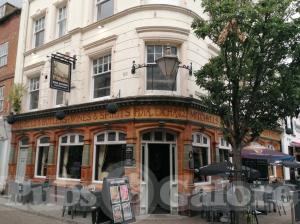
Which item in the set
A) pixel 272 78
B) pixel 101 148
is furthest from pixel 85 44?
pixel 272 78

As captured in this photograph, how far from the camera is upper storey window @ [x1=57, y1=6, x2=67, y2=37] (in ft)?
50.6

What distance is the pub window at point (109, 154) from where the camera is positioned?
467 inches

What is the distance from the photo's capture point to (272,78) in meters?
8.80

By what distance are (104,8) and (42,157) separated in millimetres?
7270

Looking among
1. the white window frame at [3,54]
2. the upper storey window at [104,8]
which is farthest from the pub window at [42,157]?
the white window frame at [3,54]

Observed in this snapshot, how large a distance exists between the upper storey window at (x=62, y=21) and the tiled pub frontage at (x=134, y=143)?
3.93 metres

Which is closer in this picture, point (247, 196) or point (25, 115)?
point (247, 196)

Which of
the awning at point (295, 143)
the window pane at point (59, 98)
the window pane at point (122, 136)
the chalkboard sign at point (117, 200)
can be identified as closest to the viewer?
the chalkboard sign at point (117, 200)

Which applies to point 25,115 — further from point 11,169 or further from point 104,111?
point 104,111

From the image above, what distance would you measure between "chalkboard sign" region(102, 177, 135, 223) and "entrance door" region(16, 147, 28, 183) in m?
9.26

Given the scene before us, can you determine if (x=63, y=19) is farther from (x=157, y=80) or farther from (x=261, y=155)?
(x=261, y=155)

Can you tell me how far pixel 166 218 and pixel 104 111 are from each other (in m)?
4.48

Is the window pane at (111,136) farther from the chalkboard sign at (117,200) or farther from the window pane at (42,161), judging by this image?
the window pane at (42,161)

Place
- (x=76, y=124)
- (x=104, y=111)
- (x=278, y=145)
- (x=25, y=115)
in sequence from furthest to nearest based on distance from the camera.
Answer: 1. (x=278, y=145)
2. (x=25, y=115)
3. (x=76, y=124)
4. (x=104, y=111)
